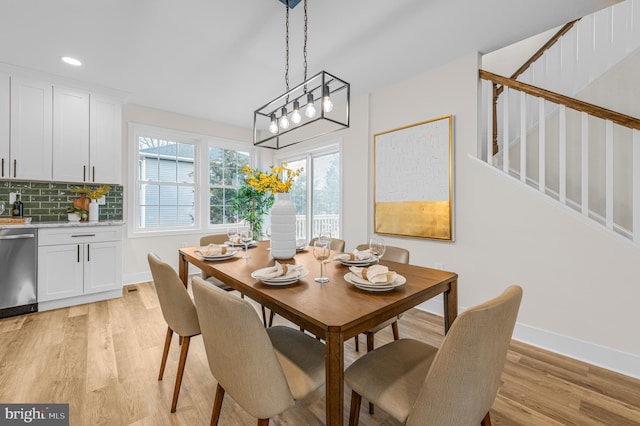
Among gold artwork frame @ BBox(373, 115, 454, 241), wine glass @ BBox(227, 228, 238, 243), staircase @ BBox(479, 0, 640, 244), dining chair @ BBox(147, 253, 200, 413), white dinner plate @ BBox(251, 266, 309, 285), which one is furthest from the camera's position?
gold artwork frame @ BBox(373, 115, 454, 241)

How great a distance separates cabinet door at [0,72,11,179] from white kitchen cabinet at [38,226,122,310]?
818mm

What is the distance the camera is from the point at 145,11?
205 centimetres

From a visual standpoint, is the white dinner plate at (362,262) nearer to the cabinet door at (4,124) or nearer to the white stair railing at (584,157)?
the white stair railing at (584,157)

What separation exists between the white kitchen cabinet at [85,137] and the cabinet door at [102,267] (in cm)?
88

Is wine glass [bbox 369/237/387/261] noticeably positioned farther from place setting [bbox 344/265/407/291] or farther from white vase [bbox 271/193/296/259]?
white vase [bbox 271/193/296/259]

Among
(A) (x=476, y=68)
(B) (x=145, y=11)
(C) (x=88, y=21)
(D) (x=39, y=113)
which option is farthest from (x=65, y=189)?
(A) (x=476, y=68)

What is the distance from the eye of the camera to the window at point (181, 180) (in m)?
4.07

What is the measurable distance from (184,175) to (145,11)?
2776 millimetres

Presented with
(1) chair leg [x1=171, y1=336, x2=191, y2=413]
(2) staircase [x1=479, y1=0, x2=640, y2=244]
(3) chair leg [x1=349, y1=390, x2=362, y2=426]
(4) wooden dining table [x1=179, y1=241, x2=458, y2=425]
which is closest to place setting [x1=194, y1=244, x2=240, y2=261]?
(4) wooden dining table [x1=179, y1=241, x2=458, y2=425]

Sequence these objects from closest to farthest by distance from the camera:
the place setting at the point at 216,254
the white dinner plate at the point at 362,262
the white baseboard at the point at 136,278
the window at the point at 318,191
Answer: the white dinner plate at the point at 362,262
the place setting at the point at 216,254
the white baseboard at the point at 136,278
the window at the point at 318,191

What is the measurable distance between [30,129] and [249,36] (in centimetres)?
281

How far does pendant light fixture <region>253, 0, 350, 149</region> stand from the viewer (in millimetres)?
1726

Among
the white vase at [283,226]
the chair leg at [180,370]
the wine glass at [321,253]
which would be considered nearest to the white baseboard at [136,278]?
the chair leg at [180,370]

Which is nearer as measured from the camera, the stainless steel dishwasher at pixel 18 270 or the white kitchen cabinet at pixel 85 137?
the stainless steel dishwasher at pixel 18 270
